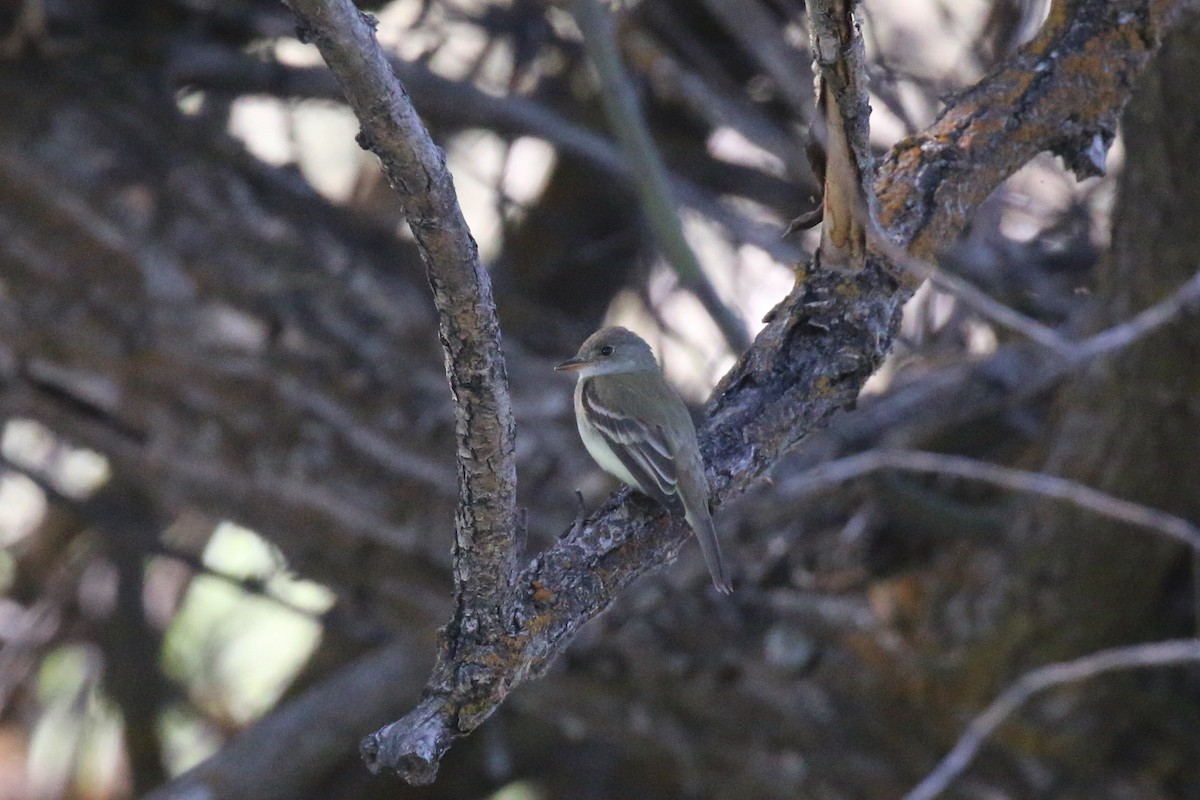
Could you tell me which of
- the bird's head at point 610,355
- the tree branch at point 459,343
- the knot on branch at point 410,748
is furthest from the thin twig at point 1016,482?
the knot on branch at point 410,748

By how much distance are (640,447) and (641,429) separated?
9.2 inches

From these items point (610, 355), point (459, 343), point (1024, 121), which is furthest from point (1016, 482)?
point (459, 343)

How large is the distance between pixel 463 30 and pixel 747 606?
9.77 ft

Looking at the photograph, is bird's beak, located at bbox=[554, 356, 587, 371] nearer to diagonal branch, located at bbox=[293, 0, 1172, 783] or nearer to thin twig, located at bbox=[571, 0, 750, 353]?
thin twig, located at bbox=[571, 0, 750, 353]

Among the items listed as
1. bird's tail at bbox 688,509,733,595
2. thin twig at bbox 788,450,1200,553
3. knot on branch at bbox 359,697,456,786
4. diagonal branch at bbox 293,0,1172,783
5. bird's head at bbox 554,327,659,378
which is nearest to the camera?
knot on branch at bbox 359,697,456,786

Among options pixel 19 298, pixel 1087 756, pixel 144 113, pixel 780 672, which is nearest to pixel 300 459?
pixel 19 298

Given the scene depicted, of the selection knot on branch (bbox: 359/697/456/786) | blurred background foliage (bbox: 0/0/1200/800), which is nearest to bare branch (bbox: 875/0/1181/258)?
blurred background foliage (bbox: 0/0/1200/800)

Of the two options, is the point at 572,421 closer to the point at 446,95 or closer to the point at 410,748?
the point at 446,95

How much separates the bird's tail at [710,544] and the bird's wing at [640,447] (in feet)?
0.17

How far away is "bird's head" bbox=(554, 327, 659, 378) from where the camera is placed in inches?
155

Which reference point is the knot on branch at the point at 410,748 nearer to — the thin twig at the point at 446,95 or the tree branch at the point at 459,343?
the tree branch at the point at 459,343

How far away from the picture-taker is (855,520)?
485 centimetres

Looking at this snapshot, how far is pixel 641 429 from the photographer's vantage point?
345cm

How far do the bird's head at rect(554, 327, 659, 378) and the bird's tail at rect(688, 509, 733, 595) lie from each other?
0.93m
